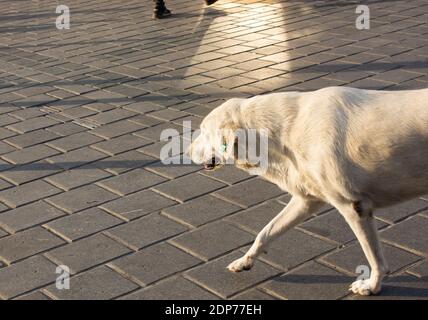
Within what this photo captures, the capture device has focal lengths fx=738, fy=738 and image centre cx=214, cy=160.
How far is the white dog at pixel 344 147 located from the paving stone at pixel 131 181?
1.62 metres

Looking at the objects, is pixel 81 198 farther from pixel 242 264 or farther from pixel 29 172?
pixel 242 264

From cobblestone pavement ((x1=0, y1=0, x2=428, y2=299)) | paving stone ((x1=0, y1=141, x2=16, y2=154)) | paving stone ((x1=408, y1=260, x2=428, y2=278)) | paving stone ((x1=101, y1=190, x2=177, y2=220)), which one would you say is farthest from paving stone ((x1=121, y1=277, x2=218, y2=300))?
paving stone ((x1=0, y1=141, x2=16, y2=154))

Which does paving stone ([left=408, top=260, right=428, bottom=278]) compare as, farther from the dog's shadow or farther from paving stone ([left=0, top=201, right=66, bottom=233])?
paving stone ([left=0, top=201, right=66, bottom=233])

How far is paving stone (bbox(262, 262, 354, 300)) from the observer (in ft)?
13.6

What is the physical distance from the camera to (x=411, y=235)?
4750 mm

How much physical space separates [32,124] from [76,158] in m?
1.21

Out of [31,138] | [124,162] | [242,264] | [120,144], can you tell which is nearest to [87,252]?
[242,264]

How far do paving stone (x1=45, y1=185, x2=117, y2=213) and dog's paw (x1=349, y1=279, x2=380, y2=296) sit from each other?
221 centimetres

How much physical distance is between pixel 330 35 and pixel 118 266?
255 inches

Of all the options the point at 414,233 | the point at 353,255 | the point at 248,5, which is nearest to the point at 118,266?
the point at 353,255

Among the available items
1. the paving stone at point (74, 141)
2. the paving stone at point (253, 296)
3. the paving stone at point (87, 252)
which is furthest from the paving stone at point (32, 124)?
the paving stone at point (253, 296)

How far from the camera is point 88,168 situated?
6.25m

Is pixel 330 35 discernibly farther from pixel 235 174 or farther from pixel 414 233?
pixel 414 233

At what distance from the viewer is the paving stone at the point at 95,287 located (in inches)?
168
